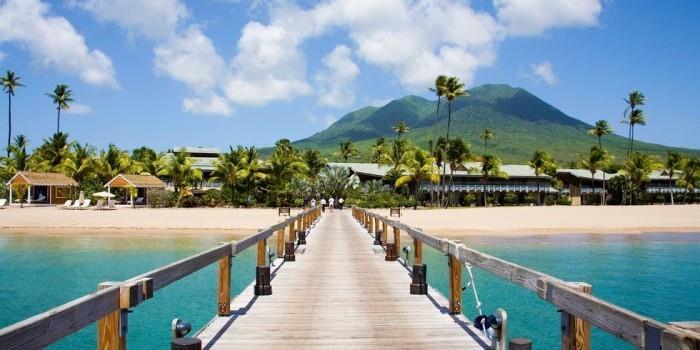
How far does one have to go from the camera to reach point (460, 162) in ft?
219

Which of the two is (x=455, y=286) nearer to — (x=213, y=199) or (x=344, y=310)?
(x=344, y=310)

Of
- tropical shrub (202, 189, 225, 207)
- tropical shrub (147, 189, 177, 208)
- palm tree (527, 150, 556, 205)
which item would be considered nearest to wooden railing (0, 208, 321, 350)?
tropical shrub (147, 189, 177, 208)

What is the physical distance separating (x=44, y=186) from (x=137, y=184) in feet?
38.2

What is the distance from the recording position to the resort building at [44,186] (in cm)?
5262

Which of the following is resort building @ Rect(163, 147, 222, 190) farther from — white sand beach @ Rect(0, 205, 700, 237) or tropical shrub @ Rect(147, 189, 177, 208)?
white sand beach @ Rect(0, 205, 700, 237)

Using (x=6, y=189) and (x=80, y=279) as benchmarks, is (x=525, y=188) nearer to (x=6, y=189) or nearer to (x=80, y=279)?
(x=6, y=189)

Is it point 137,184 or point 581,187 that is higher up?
point 581,187

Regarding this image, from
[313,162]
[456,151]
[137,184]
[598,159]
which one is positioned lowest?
[137,184]

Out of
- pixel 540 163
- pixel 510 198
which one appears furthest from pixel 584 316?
pixel 540 163

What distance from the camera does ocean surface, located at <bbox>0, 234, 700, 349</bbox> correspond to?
11.1 metres

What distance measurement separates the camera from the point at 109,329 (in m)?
3.68

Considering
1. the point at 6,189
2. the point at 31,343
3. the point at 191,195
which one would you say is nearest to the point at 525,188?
the point at 191,195

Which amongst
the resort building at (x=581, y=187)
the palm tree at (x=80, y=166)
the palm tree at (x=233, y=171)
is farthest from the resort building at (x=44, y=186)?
the resort building at (x=581, y=187)

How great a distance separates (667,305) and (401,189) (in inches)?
1964
